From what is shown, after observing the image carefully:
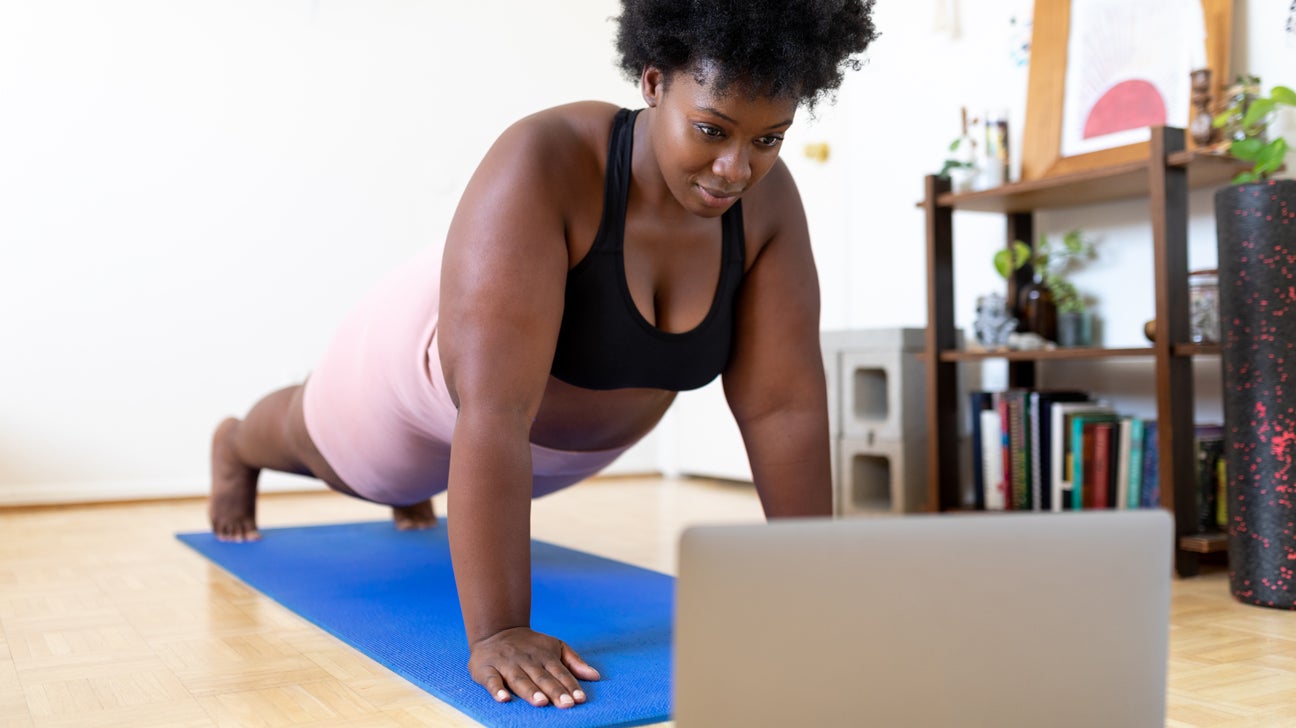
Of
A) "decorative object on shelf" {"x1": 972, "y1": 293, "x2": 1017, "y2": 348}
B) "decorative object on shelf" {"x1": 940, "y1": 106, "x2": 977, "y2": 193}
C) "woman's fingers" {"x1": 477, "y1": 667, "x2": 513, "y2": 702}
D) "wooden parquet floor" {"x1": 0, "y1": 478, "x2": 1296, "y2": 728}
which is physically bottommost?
"wooden parquet floor" {"x1": 0, "y1": 478, "x2": 1296, "y2": 728}

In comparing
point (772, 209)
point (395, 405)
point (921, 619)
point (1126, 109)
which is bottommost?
point (921, 619)

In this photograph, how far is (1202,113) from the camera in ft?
7.63

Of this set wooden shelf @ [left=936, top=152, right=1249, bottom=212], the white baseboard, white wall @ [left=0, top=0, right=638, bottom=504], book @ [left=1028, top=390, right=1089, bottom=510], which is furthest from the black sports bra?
white wall @ [left=0, top=0, right=638, bottom=504]

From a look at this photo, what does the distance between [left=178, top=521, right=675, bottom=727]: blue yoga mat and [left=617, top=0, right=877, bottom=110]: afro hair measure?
688 millimetres

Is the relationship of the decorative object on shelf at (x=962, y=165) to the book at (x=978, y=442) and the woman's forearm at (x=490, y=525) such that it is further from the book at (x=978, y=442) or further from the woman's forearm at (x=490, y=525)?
the woman's forearm at (x=490, y=525)

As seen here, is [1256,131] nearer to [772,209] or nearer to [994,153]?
[994,153]

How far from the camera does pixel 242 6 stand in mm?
3785

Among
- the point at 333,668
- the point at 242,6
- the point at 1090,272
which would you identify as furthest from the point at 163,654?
the point at 242,6

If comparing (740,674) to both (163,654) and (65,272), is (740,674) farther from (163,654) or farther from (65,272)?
(65,272)

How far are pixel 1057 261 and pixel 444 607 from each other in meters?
1.89

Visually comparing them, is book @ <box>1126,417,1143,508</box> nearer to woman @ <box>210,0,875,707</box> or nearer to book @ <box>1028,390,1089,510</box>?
book @ <box>1028,390,1089,510</box>

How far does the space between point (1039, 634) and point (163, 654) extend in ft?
3.95

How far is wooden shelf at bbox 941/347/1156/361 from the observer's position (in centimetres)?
235

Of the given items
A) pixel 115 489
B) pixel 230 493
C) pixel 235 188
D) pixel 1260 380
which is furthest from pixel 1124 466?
pixel 115 489
